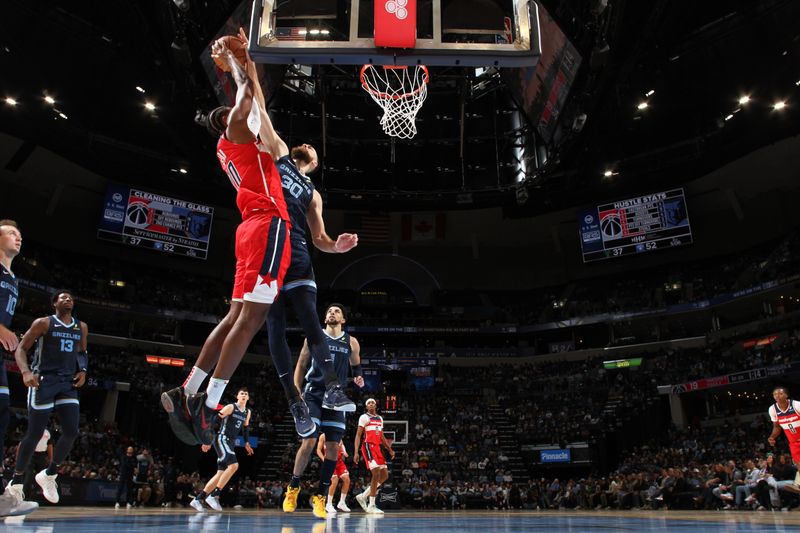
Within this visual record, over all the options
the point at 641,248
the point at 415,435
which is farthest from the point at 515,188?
the point at 415,435

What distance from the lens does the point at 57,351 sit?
677cm

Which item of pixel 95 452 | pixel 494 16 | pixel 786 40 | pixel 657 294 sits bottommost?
pixel 95 452

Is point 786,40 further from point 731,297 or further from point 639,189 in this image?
point 731,297

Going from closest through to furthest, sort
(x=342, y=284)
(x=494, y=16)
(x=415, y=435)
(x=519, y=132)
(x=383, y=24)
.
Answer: (x=383, y=24)
(x=494, y=16)
(x=519, y=132)
(x=415, y=435)
(x=342, y=284)

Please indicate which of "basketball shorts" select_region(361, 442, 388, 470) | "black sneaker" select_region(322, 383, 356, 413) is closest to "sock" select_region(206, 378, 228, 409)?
"black sneaker" select_region(322, 383, 356, 413)

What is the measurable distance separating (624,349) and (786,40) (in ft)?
60.9

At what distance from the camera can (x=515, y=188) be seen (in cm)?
2400

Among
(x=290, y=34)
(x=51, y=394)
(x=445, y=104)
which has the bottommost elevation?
(x=51, y=394)

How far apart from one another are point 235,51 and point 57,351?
13.7 ft

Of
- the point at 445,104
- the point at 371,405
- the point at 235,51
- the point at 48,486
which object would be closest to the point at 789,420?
the point at 371,405

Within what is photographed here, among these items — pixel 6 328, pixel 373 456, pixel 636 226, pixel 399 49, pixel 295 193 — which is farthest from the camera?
pixel 636 226

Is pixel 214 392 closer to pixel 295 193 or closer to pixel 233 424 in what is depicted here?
pixel 295 193

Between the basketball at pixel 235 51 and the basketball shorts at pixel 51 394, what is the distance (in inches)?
164

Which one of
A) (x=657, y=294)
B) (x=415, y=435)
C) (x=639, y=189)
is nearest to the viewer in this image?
(x=415, y=435)
